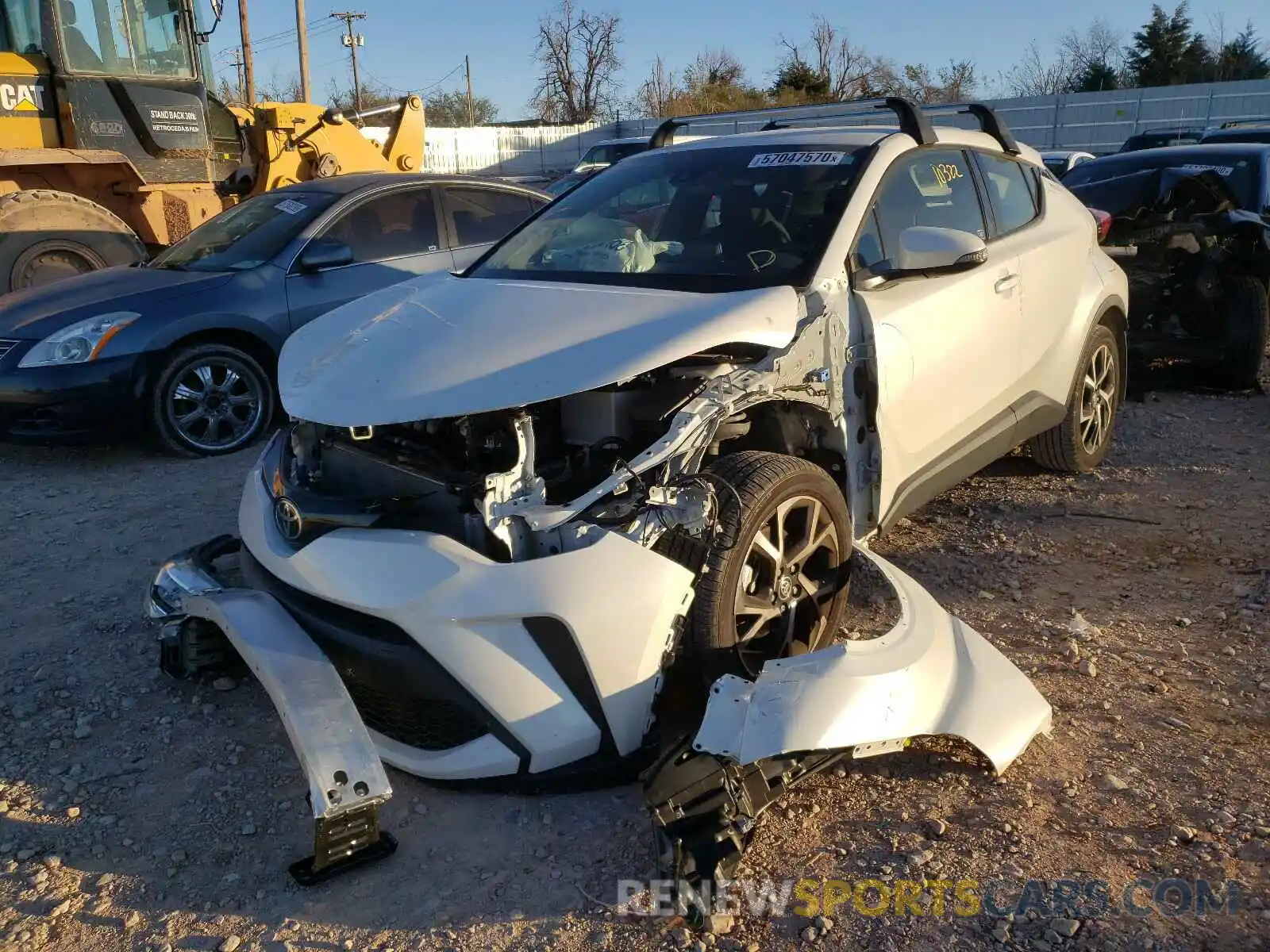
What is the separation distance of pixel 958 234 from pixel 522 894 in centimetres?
259

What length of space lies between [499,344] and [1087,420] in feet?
11.3

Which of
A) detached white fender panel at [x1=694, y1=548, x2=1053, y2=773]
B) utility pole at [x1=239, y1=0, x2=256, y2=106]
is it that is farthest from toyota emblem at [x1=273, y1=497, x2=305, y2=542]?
utility pole at [x1=239, y1=0, x2=256, y2=106]

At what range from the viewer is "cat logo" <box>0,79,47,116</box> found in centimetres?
889

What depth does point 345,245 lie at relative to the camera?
642 cm

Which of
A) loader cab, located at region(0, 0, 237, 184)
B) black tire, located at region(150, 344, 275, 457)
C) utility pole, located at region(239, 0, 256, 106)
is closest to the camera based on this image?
black tire, located at region(150, 344, 275, 457)

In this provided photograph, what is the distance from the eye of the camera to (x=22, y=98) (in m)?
8.98

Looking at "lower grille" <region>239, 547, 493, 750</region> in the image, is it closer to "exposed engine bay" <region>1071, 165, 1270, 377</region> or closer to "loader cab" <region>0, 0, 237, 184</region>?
"exposed engine bay" <region>1071, 165, 1270, 377</region>

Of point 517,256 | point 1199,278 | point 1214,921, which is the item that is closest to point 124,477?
point 517,256

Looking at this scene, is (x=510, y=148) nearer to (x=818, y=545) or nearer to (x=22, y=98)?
(x=22, y=98)

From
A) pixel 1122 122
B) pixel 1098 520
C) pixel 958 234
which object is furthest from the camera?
pixel 1122 122

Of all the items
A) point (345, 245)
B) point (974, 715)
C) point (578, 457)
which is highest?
point (345, 245)

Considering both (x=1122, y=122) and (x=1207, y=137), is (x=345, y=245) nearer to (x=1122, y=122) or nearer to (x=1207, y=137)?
(x=1207, y=137)

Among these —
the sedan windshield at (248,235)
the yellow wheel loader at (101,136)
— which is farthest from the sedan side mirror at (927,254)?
the yellow wheel loader at (101,136)

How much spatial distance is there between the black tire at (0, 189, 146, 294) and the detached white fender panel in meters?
7.37
